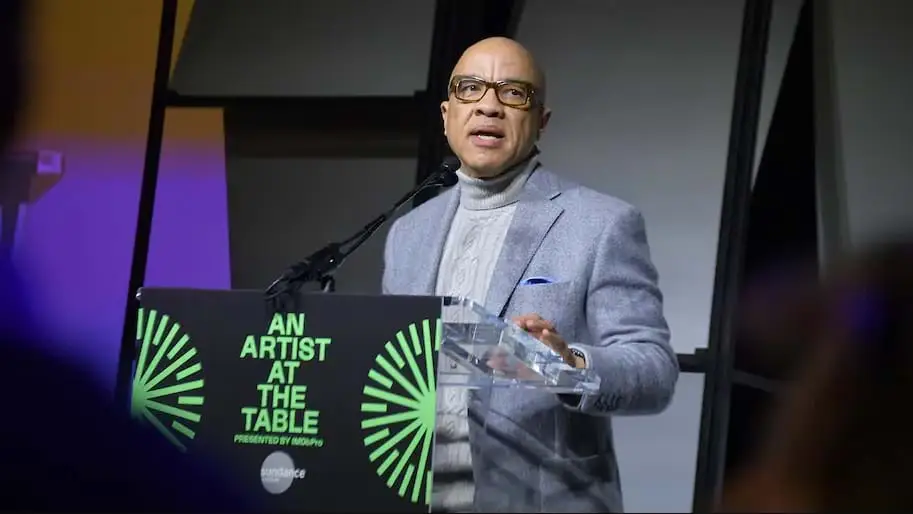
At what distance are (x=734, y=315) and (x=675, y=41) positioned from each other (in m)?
0.82

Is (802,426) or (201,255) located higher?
(201,255)

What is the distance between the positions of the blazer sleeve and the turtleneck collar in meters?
0.21

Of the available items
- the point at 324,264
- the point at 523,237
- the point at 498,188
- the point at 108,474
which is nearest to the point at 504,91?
the point at 498,188

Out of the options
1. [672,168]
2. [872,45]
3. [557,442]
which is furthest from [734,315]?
[557,442]

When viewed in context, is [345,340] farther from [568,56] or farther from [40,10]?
[40,10]

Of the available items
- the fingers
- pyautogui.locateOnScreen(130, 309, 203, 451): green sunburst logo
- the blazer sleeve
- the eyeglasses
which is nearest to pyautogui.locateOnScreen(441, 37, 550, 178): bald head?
the eyeglasses

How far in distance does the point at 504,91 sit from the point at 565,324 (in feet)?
1.46

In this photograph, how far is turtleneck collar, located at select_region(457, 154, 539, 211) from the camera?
1615 mm

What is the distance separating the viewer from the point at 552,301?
57.4 inches

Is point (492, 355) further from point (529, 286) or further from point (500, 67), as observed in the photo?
point (500, 67)

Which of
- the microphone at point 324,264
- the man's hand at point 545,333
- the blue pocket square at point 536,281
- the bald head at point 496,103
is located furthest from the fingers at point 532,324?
the bald head at point 496,103

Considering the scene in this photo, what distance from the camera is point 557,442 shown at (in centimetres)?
122

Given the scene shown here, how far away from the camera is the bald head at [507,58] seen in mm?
1599

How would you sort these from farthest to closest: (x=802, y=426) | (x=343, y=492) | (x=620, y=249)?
1. (x=620, y=249)
2. (x=802, y=426)
3. (x=343, y=492)
